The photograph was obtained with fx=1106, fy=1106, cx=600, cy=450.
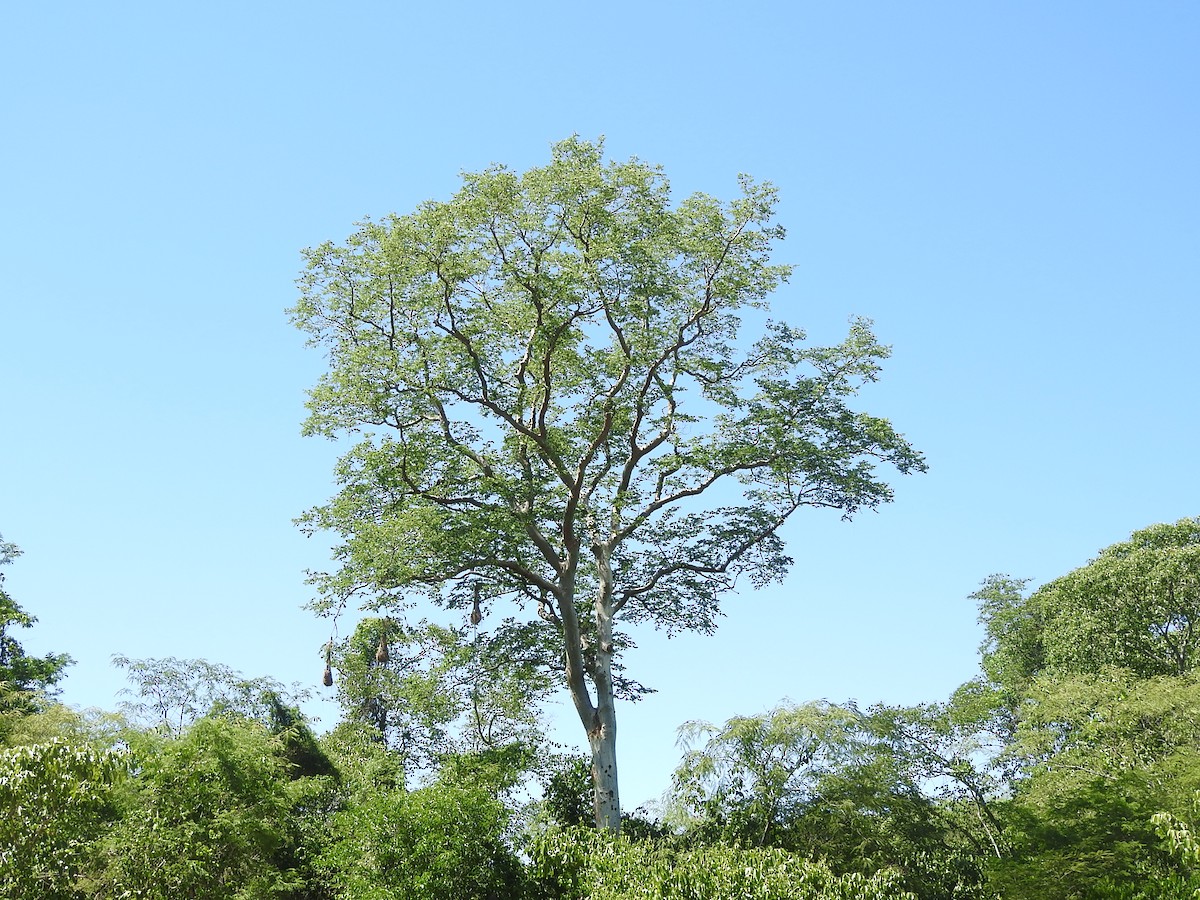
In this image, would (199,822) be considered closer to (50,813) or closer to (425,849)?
(425,849)

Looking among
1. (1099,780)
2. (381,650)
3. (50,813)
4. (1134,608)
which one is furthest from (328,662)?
(1134,608)

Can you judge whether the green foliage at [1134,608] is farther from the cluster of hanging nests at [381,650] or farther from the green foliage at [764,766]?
the cluster of hanging nests at [381,650]

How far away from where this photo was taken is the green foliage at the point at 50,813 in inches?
408

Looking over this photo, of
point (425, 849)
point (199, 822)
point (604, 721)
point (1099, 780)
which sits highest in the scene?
point (604, 721)

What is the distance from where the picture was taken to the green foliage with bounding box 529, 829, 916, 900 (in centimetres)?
1364

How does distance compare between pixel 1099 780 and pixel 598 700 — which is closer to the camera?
pixel 1099 780

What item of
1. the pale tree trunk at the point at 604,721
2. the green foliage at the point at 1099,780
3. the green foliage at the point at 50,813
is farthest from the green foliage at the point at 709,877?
the green foliage at the point at 50,813

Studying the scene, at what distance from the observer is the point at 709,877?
1388 centimetres

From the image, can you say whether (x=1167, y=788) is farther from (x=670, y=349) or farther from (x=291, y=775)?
(x=291, y=775)

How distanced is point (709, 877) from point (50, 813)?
302 inches

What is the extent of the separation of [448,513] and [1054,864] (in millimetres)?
10632

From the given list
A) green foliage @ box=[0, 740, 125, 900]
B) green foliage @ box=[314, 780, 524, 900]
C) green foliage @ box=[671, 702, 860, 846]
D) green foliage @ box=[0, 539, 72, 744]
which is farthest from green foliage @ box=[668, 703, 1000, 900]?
green foliage @ box=[0, 539, 72, 744]

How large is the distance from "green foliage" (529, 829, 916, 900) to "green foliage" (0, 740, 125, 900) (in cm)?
616

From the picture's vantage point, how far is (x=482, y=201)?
1842 cm
